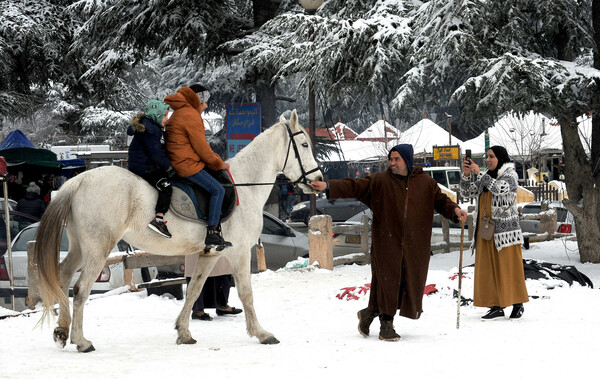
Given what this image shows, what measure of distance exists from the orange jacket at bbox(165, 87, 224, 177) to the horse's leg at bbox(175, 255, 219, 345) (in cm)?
95

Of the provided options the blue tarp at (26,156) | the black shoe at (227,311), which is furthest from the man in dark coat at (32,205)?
the black shoe at (227,311)

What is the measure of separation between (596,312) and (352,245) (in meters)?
7.37

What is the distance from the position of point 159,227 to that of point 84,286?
0.84 m

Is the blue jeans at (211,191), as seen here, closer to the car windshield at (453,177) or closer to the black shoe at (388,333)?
the black shoe at (388,333)

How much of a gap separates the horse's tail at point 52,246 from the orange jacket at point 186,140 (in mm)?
919

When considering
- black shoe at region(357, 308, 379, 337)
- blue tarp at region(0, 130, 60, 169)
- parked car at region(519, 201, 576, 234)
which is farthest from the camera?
blue tarp at region(0, 130, 60, 169)

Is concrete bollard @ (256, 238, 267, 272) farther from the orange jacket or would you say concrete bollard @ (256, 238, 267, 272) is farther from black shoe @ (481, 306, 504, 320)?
the orange jacket

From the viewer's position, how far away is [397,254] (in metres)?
7.33

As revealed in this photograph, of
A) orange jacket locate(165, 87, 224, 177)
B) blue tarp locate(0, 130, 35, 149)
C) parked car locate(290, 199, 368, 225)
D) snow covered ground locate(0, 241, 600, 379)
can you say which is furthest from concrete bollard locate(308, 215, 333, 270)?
parked car locate(290, 199, 368, 225)

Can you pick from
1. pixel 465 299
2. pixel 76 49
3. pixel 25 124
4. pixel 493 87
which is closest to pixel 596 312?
pixel 465 299

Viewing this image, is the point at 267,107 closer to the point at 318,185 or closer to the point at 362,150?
the point at 318,185

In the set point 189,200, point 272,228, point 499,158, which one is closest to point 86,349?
point 189,200

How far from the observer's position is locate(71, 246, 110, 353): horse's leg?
664 cm

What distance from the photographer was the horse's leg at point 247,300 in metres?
7.18
